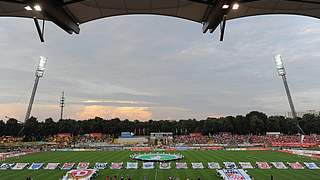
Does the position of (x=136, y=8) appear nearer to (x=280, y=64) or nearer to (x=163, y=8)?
(x=163, y=8)

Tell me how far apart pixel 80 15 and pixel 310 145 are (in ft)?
236

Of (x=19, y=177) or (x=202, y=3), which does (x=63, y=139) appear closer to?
(x=19, y=177)

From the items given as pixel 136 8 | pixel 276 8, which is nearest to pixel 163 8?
pixel 136 8

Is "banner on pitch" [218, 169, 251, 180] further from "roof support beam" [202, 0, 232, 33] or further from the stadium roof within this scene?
"roof support beam" [202, 0, 232, 33]

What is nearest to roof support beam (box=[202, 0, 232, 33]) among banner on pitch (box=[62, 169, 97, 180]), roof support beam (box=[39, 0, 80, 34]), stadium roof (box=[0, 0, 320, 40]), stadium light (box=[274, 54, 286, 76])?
stadium roof (box=[0, 0, 320, 40])

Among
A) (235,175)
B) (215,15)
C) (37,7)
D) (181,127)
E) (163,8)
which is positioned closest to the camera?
(37,7)

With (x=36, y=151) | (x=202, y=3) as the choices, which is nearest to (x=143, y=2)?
(x=202, y=3)

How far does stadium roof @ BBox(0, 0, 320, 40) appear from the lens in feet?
19.9

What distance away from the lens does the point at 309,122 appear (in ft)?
409

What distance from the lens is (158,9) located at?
263 inches

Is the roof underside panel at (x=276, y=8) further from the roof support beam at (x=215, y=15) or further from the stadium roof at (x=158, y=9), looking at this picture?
the roof support beam at (x=215, y=15)

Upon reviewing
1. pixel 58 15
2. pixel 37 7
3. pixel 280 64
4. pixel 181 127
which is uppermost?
pixel 280 64

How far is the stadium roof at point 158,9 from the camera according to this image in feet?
19.9

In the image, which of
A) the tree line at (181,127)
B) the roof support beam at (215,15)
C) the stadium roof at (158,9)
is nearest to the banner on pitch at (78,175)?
the stadium roof at (158,9)
